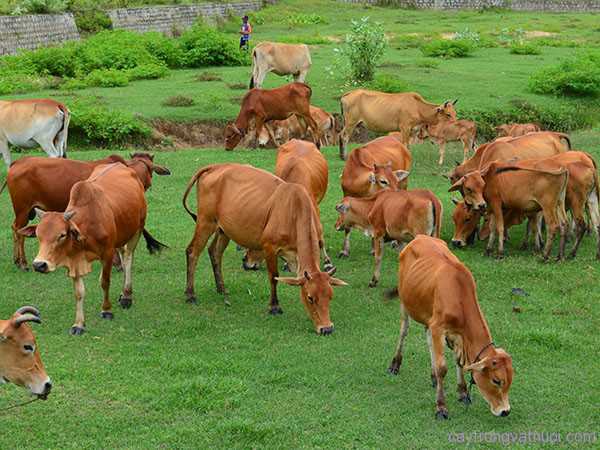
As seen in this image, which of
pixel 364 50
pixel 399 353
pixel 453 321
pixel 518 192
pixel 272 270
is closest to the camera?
pixel 453 321

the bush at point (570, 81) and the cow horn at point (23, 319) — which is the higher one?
the cow horn at point (23, 319)

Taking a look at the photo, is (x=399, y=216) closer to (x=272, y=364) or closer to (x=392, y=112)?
(x=272, y=364)

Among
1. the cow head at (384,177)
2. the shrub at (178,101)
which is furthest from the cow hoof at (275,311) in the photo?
the shrub at (178,101)

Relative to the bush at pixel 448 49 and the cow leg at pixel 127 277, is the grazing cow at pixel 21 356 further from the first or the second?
the bush at pixel 448 49

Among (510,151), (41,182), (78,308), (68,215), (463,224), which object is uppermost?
(68,215)

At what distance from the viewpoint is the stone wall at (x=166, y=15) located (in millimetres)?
33531

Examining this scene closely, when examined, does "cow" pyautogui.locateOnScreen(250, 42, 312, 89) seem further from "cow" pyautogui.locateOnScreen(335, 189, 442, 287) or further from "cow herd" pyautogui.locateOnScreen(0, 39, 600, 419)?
"cow" pyautogui.locateOnScreen(335, 189, 442, 287)

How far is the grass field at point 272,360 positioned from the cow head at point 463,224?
0.22 metres

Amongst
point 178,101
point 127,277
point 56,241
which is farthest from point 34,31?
point 56,241

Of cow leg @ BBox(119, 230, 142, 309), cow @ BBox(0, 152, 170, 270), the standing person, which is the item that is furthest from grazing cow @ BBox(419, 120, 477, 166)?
the standing person

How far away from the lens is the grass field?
7656 mm

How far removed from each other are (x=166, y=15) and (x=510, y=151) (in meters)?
24.1

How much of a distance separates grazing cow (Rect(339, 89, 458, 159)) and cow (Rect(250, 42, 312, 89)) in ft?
17.6

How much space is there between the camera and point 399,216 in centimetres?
1151
